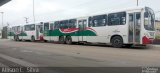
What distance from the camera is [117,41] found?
74.6ft

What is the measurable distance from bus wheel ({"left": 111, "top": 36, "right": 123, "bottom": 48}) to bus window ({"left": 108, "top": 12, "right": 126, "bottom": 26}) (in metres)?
1.15

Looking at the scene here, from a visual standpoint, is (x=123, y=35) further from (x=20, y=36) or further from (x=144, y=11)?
(x=20, y=36)

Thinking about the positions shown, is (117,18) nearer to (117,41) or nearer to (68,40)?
(117,41)

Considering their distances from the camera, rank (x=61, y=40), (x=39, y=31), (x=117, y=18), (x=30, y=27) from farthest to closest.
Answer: (x=30, y=27) → (x=39, y=31) → (x=61, y=40) → (x=117, y=18)

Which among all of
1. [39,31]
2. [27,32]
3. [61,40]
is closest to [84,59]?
[61,40]

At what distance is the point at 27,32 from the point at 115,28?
73.2 ft

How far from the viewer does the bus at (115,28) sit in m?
20.8

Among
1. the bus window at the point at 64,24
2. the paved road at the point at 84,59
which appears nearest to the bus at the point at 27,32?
the bus window at the point at 64,24

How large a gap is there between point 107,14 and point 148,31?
4.17 m

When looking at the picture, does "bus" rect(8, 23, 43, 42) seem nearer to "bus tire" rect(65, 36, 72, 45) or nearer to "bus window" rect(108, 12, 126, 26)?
"bus tire" rect(65, 36, 72, 45)

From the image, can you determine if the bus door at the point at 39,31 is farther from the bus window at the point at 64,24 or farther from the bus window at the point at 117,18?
the bus window at the point at 117,18

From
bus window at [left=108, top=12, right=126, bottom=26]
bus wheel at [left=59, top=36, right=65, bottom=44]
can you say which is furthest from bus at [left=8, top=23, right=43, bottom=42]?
bus window at [left=108, top=12, right=126, bottom=26]

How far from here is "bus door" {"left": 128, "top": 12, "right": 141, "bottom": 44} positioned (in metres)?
20.9

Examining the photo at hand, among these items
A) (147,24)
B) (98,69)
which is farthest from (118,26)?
(98,69)
